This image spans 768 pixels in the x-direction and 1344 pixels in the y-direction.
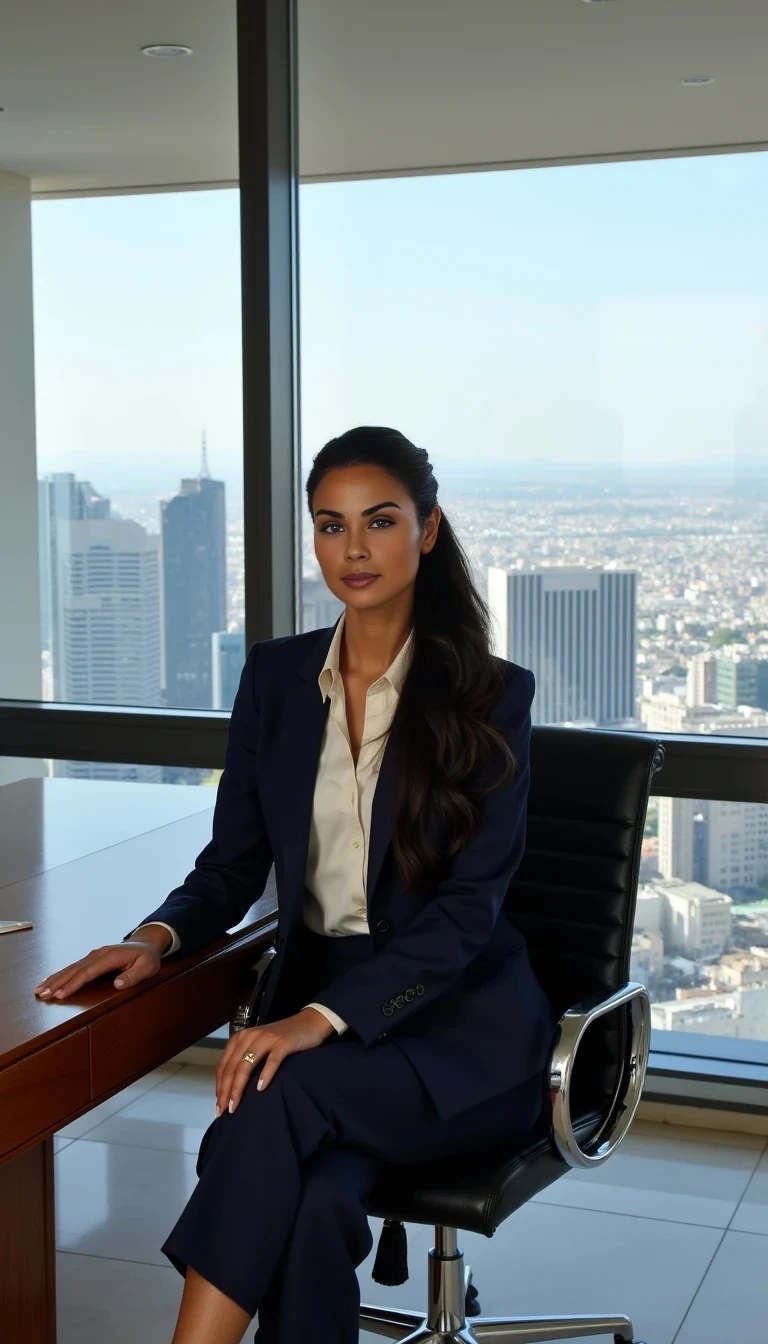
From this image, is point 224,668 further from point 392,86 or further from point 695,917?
point 392,86

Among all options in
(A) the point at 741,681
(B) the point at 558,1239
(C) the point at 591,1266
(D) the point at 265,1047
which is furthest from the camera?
(A) the point at 741,681

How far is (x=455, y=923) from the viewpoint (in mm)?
1983

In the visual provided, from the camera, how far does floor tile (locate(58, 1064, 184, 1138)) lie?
3373 mm

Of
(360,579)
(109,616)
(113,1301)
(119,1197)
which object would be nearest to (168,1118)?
(119,1197)

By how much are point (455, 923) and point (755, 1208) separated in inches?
54.3

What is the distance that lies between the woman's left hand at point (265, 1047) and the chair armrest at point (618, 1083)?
317 millimetres

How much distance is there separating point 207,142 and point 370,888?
2219 mm

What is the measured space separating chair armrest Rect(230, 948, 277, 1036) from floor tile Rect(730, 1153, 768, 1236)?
131 centimetres

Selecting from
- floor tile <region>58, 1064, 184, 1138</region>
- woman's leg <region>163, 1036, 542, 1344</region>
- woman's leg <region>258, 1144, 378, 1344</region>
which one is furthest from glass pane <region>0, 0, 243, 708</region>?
woman's leg <region>258, 1144, 378, 1344</region>

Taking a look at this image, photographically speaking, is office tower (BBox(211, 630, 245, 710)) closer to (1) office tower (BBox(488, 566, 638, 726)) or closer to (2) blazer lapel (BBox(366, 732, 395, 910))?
(1) office tower (BBox(488, 566, 638, 726))

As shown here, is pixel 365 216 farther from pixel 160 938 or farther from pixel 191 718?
pixel 160 938

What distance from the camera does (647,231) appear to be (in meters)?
3.15

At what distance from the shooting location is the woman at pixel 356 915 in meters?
1.72

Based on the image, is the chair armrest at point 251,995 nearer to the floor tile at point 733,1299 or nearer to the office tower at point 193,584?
the floor tile at point 733,1299
